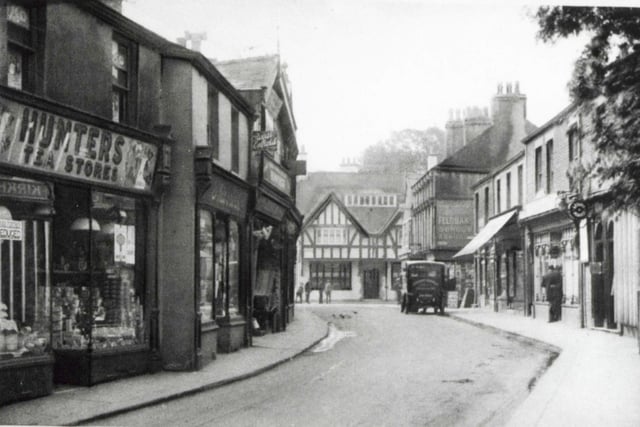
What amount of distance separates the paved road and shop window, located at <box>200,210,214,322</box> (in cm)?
133

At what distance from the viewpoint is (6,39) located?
780 cm

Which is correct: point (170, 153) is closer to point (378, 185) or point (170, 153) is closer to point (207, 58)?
point (207, 58)

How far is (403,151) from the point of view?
877 cm

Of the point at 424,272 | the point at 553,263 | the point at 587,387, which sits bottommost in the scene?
the point at 587,387

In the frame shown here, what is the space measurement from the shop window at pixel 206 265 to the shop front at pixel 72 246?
1221 mm

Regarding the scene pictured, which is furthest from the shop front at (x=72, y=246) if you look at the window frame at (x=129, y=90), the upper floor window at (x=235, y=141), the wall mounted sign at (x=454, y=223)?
the wall mounted sign at (x=454, y=223)

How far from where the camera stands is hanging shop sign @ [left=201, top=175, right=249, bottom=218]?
11398 mm

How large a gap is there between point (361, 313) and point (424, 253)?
2.80 meters

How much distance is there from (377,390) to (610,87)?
4.00 meters

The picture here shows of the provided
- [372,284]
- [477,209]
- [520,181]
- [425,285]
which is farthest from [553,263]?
[372,284]

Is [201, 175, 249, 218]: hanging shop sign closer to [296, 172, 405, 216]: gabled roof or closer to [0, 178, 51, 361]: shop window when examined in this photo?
[296, 172, 405, 216]: gabled roof

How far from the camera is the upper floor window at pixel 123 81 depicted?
31.4 ft

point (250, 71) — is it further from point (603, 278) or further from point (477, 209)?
point (477, 209)

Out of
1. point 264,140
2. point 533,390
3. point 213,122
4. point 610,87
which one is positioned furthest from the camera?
point 264,140
